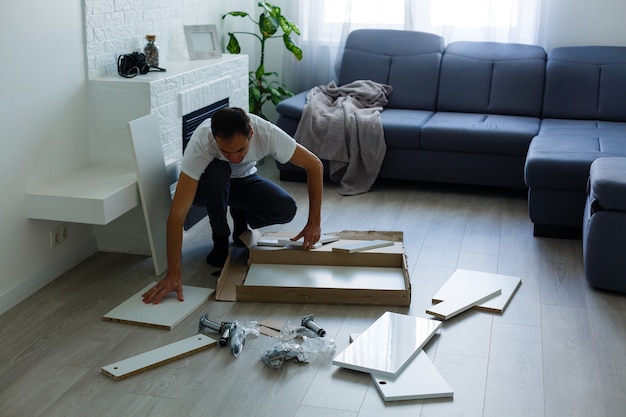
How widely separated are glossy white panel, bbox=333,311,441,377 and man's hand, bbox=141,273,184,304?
850 mm

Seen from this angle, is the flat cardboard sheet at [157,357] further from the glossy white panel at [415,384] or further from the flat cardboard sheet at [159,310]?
the glossy white panel at [415,384]

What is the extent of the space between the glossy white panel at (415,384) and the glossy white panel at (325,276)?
66cm

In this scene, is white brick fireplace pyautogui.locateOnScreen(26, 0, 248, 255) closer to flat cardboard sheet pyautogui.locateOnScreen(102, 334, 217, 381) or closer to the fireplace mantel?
the fireplace mantel

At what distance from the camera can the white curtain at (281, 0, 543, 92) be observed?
5.71m

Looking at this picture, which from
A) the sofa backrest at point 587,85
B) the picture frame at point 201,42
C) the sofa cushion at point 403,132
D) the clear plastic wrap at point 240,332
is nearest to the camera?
the clear plastic wrap at point 240,332

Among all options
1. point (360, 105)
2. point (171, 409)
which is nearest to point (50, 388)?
point (171, 409)

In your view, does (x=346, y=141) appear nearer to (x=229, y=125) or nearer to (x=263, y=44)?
(x=263, y=44)

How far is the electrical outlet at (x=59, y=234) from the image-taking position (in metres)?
3.71

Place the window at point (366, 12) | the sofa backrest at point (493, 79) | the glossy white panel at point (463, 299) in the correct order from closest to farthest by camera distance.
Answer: the glossy white panel at point (463, 299) → the sofa backrest at point (493, 79) → the window at point (366, 12)

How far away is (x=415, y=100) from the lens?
18.6 ft

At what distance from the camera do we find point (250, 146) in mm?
3654

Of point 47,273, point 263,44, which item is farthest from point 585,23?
point 47,273

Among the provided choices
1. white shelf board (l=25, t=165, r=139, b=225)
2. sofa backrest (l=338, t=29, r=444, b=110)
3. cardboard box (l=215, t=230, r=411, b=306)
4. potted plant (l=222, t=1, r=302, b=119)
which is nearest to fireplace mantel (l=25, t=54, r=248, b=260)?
white shelf board (l=25, t=165, r=139, b=225)

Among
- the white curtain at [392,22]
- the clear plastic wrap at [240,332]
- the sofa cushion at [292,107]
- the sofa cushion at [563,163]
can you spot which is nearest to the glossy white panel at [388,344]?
the clear plastic wrap at [240,332]
